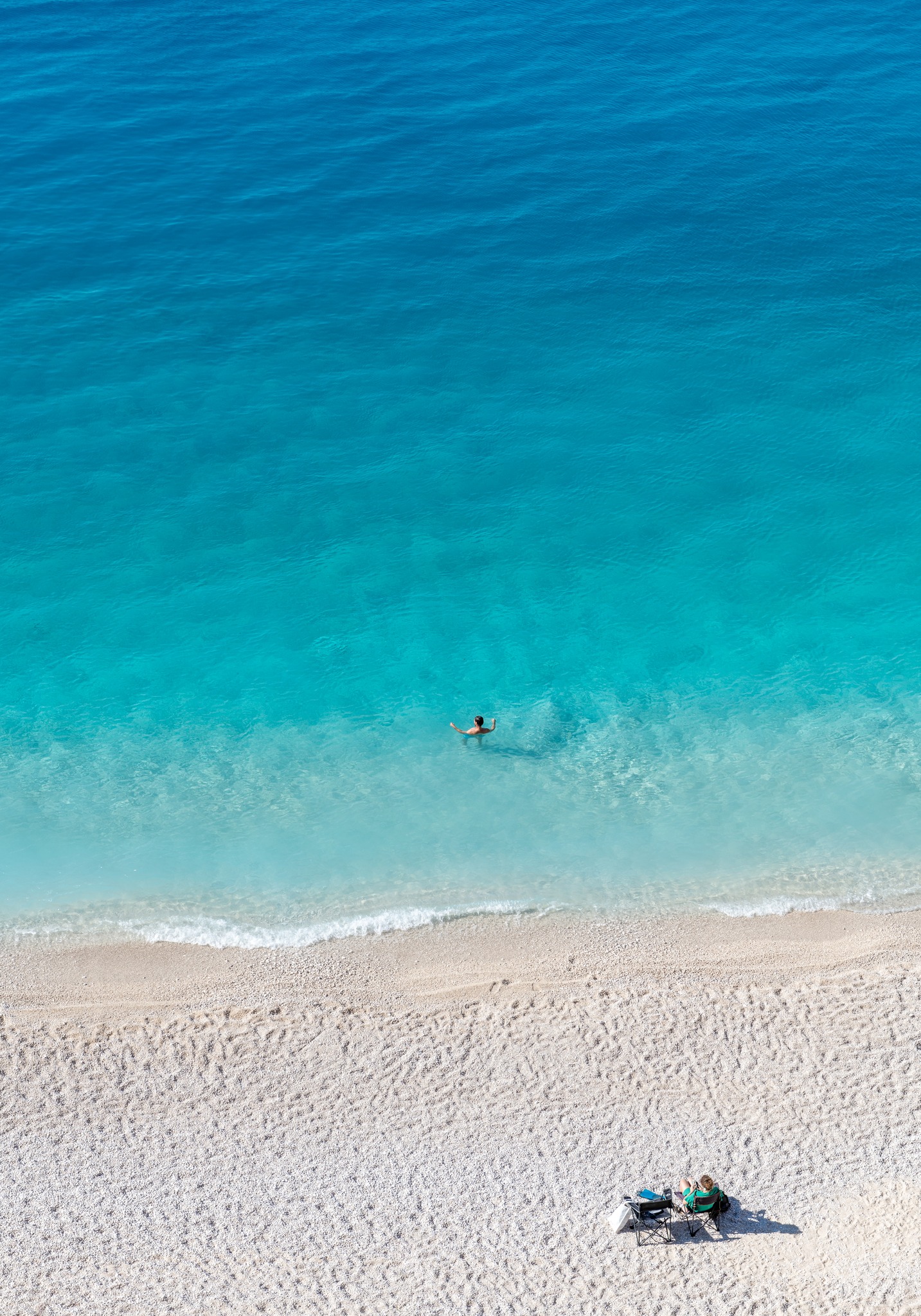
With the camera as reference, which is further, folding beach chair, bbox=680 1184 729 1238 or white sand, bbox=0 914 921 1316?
folding beach chair, bbox=680 1184 729 1238

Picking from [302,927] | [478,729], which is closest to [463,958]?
[302,927]

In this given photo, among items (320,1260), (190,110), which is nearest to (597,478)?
(320,1260)

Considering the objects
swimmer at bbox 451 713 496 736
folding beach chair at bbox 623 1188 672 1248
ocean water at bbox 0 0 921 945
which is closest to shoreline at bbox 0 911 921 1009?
ocean water at bbox 0 0 921 945

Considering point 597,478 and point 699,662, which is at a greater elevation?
point 597,478

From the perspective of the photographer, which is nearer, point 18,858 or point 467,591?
point 18,858

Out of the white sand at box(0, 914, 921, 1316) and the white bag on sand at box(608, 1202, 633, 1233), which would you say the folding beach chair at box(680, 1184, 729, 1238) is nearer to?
the white sand at box(0, 914, 921, 1316)

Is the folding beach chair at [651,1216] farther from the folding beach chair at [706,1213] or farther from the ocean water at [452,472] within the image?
the ocean water at [452,472]

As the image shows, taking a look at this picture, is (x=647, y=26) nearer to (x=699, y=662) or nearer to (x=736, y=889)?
(x=699, y=662)
